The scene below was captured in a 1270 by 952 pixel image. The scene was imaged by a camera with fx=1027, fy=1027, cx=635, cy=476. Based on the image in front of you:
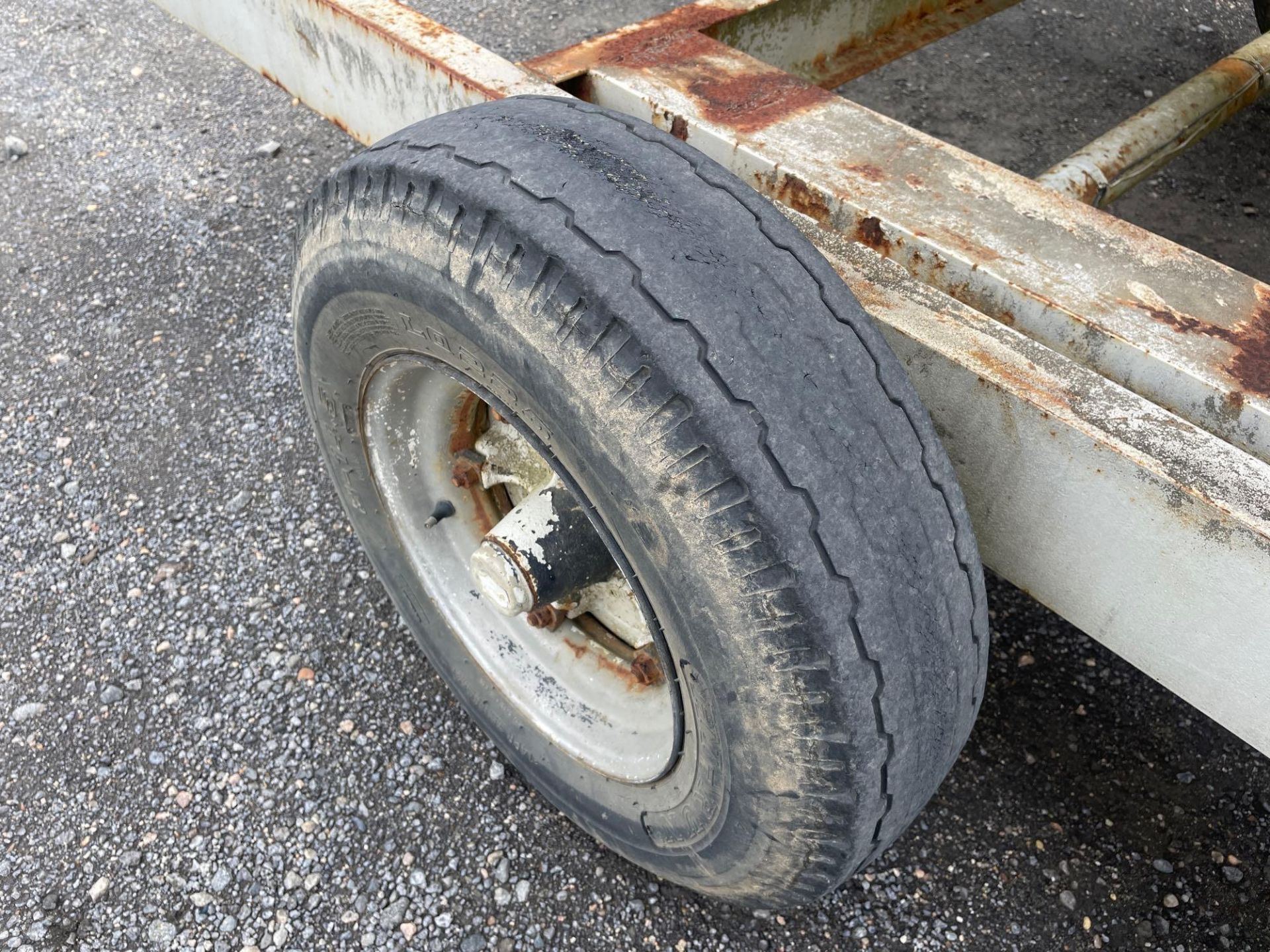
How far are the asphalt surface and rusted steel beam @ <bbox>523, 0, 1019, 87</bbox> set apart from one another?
1.13 metres

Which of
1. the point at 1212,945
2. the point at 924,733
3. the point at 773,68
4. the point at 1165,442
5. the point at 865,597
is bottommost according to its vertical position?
the point at 1212,945

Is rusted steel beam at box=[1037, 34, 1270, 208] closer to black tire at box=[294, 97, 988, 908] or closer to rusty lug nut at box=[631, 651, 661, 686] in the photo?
black tire at box=[294, 97, 988, 908]

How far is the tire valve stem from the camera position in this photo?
1.80 meters

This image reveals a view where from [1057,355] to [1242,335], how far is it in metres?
0.24

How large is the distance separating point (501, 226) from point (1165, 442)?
29.1 inches

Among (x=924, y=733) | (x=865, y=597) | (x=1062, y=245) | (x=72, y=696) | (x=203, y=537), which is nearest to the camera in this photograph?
(x=865, y=597)

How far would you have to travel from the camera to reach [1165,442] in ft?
3.54

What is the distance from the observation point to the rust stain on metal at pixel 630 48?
1694mm

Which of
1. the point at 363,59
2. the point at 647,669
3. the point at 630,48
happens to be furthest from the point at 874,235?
the point at 363,59

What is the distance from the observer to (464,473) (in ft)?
5.87

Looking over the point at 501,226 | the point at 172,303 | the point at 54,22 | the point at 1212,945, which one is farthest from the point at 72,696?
the point at 54,22

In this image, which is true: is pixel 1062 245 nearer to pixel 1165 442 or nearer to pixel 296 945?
pixel 1165 442

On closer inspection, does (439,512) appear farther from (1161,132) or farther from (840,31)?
(1161,132)

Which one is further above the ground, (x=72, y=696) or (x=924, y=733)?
(x=924, y=733)
